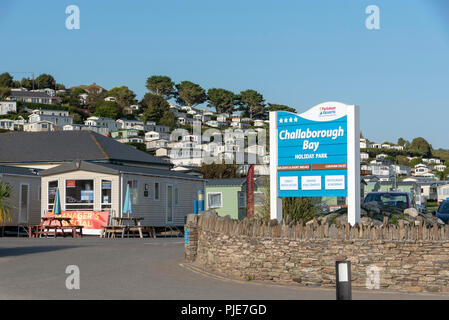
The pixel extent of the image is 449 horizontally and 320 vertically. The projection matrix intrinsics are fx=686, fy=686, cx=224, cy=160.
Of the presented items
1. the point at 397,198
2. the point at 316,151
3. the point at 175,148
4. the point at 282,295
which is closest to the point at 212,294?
the point at 282,295

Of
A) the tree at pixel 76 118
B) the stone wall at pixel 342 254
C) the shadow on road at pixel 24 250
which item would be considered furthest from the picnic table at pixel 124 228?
the tree at pixel 76 118

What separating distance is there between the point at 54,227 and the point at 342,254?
19396 millimetres

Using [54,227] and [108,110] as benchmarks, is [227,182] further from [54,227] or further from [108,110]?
[108,110]

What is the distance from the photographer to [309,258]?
42.5 ft

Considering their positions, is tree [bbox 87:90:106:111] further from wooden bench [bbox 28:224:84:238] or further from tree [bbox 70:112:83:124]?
wooden bench [bbox 28:224:84:238]

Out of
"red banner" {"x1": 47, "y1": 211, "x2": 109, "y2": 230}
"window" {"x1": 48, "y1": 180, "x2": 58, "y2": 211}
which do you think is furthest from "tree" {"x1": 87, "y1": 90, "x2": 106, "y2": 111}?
"red banner" {"x1": 47, "y1": 211, "x2": 109, "y2": 230}

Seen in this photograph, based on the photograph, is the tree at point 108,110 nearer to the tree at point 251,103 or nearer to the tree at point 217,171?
the tree at point 251,103

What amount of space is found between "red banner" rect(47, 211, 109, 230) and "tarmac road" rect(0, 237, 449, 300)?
11769 millimetres

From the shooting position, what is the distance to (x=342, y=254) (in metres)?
12.7

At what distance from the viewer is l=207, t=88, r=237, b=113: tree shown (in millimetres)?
189113

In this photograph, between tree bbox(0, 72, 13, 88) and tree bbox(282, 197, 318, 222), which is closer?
tree bbox(282, 197, 318, 222)

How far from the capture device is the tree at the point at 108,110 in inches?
6501
